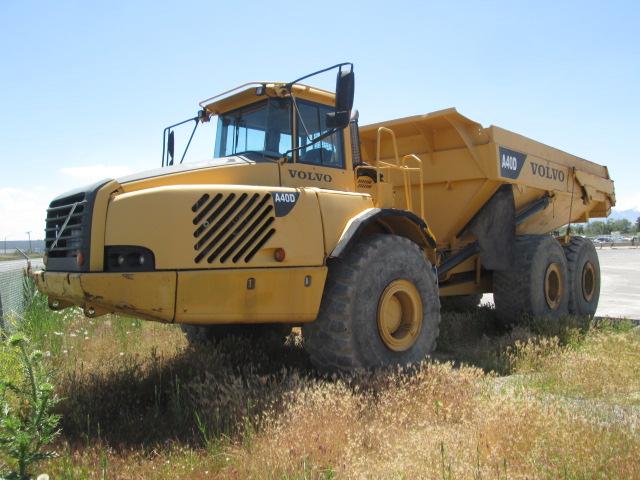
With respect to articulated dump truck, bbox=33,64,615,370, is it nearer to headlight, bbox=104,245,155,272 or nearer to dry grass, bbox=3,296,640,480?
headlight, bbox=104,245,155,272

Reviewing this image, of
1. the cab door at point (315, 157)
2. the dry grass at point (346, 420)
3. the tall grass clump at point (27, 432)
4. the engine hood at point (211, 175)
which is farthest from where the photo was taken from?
the cab door at point (315, 157)

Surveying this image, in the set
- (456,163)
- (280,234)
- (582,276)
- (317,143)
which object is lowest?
(582,276)

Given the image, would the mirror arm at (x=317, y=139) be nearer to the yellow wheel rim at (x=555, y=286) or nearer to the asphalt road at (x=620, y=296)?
the yellow wheel rim at (x=555, y=286)

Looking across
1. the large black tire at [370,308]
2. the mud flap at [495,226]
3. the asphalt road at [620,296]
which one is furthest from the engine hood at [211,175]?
the asphalt road at [620,296]

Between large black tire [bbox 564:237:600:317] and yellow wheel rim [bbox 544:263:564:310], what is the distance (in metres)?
0.33

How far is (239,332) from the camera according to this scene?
6.44 meters

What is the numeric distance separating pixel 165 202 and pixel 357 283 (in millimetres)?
1721

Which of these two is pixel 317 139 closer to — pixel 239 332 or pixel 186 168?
pixel 186 168

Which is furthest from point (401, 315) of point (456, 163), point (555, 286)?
point (555, 286)

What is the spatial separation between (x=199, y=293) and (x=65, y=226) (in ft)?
4.14

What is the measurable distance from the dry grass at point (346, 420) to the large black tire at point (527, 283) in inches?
67.8

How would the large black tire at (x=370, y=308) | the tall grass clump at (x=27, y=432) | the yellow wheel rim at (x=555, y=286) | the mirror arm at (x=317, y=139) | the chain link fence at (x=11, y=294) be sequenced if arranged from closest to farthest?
1. the tall grass clump at (x=27, y=432)
2. the large black tire at (x=370, y=308)
3. the mirror arm at (x=317, y=139)
4. the chain link fence at (x=11, y=294)
5. the yellow wheel rim at (x=555, y=286)

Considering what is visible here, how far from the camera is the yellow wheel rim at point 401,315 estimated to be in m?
5.07

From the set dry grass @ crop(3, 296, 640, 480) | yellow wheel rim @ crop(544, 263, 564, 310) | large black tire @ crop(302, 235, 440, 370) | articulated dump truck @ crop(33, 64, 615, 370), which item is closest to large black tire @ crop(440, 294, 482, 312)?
yellow wheel rim @ crop(544, 263, 564, 310)
